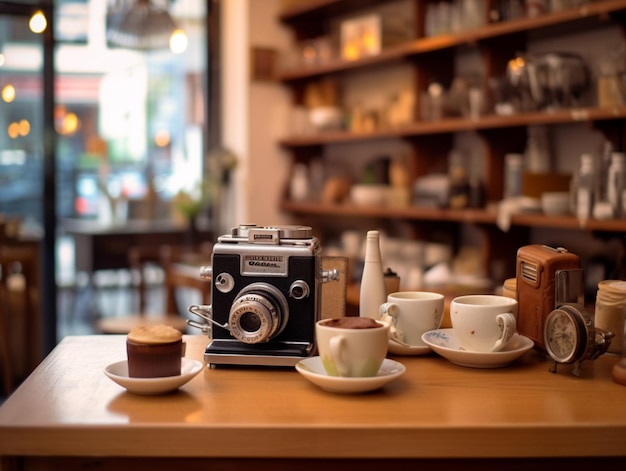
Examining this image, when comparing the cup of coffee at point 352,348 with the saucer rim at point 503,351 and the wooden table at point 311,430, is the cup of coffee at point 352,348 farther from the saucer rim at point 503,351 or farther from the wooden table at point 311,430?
the saucer rim at point 503,351

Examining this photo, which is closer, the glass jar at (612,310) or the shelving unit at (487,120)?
the glass jar at (612,310)

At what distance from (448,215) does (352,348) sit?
276 centimetres

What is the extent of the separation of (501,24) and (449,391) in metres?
2.63

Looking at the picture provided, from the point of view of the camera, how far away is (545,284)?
1.61 m

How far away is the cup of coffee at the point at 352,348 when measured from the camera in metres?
1.40

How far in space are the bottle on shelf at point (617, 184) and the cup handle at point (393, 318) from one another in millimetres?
1788

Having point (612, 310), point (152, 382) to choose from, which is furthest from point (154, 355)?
point (612, 310)

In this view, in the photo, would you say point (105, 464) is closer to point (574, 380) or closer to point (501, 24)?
point (574, 380)

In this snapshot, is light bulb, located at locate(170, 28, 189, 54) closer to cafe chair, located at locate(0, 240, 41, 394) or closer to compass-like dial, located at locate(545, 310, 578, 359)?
cafe chair, located at locate(0, 240, 41, 394)

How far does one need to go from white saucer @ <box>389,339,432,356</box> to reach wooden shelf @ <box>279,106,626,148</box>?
73.1 inches

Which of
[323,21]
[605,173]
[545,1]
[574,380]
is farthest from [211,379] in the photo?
[323,21]

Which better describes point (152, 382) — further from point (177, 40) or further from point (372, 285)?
point (177, 40)

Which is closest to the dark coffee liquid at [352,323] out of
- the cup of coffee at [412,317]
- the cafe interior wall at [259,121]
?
the cup of coffee at [412,317]

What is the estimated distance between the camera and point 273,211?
568 centimetres
